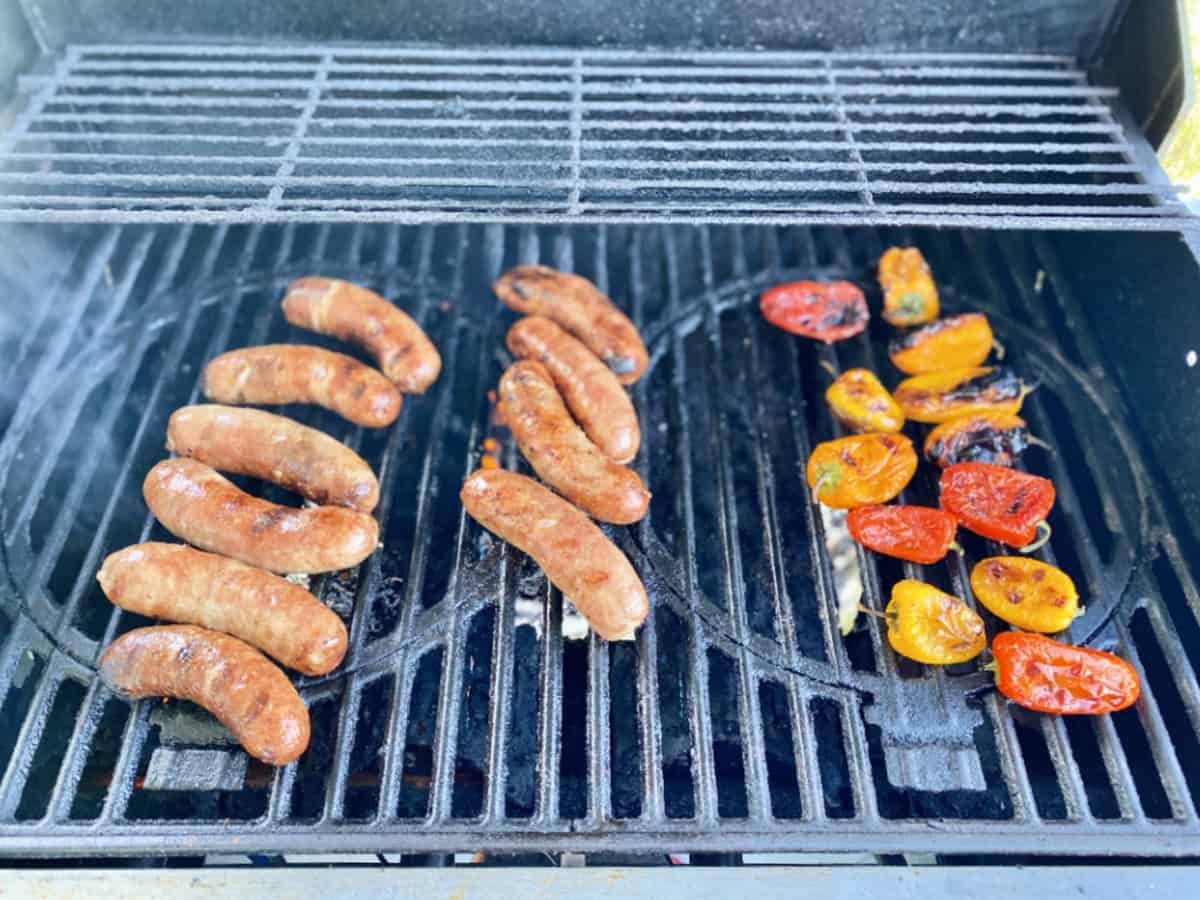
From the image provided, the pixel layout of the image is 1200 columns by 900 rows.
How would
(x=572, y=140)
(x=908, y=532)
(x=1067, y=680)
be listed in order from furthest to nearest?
1. (x=572, y=140)
2. (x=908, y=532)
3. (x=1067, y=680)

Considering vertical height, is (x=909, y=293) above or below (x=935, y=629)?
above

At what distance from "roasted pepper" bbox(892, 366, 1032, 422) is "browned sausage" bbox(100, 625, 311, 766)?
2.35 m

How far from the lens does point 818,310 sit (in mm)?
3584

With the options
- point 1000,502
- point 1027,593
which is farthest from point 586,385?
point 1027,593

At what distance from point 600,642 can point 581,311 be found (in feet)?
4.27

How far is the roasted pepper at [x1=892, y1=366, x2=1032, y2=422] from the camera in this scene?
3.25 meters

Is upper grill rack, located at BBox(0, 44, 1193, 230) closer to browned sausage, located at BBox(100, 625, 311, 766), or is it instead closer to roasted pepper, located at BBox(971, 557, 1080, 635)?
roasted pepper, located at BBox(971, 557, 1080, 635)

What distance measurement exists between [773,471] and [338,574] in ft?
5.17

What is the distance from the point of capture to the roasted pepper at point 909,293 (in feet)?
11.8

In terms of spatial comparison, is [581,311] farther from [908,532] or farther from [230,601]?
[230,601]

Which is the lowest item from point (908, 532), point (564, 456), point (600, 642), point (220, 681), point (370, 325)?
point (220, 681)

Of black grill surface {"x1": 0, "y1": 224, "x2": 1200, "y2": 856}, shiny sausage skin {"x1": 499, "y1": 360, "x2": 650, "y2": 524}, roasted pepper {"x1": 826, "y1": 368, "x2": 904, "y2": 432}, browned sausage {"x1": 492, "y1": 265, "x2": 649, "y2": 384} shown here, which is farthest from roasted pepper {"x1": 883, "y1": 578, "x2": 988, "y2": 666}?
browned sausage {"x1": 492, "y1": 265, "x2": 649, "y2": 384}

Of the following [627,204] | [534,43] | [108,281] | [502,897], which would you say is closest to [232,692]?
[502,897]

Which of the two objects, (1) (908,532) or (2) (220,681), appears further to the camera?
(1) (908,532)
